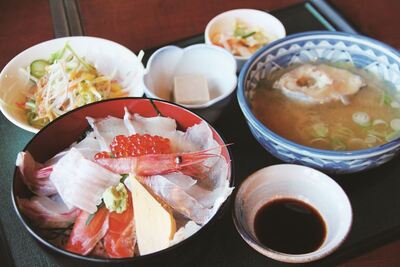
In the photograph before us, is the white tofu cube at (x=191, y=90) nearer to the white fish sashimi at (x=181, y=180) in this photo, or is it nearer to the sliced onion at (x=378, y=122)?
the white fish sashimi at (x=181, y=180)

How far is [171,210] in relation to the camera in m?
1.08

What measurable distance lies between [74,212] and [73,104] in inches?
19.4

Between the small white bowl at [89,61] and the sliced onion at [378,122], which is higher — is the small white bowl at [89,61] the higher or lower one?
the higher one

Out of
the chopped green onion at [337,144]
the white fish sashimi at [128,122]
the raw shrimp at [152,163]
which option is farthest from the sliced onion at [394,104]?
the white fish sashimi at [128,122]

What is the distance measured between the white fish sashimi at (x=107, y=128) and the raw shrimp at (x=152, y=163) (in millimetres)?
95

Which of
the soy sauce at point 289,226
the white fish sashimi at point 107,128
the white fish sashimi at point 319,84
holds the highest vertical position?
the white fish sashimi at point 107,128

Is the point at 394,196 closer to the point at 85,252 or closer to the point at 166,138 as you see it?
the point at 166,138

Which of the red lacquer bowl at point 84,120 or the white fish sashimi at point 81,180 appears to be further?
the red lacquer bowl at point 84,120

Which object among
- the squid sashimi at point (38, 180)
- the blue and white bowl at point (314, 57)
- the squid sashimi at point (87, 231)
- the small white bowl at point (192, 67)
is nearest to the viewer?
the squid sashimi at point (87, 231)

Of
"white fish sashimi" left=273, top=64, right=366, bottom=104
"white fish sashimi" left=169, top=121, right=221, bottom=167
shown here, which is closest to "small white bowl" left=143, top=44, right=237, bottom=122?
"white fish sashimi" left=273, top=64, right=366, bottom=104

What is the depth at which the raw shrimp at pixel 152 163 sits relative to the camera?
3.57ft

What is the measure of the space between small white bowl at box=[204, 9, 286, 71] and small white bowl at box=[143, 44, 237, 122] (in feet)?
0.69

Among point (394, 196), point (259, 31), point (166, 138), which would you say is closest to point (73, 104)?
point (166, 138)

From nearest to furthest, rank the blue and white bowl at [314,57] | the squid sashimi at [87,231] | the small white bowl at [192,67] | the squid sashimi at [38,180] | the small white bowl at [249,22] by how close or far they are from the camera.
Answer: the squid sashimi at [87,231] < the squid sashimi at [38,180] < the blue and white bowl at [314,57] < the small white bowl at [192,67] < the small white bowl at [249,22]
